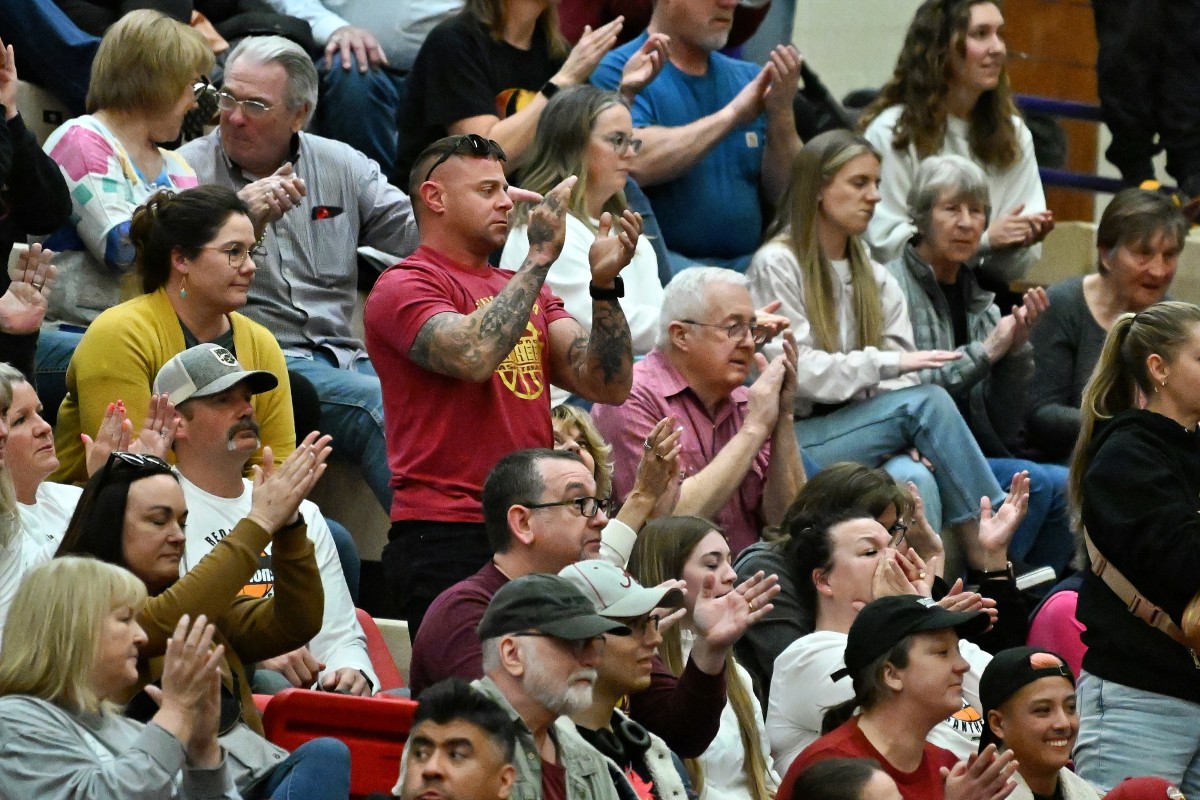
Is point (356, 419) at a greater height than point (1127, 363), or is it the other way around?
point (1127, 363)

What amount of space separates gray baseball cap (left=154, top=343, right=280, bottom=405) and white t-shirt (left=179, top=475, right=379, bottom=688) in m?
0.21

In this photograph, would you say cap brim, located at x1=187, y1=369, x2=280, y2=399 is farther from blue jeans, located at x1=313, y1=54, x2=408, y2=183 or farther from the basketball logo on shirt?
blue jeans, located at x1=313, y1=54, x2=408, y2=183

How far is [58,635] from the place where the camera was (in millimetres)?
3893

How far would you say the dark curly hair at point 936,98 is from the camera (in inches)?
316

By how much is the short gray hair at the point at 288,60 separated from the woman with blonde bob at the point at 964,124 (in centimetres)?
230

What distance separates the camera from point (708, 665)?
4.56 metres

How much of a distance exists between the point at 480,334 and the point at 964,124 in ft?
12.4

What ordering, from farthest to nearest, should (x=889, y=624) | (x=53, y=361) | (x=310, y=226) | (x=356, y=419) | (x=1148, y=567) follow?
(x=310, y=226) → (x=356, y=419) → (x=53, y=361) → (x=1148, y=567) → (x=889, y=624)

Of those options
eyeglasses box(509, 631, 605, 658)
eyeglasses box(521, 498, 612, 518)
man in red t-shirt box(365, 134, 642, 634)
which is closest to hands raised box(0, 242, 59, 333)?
man in red t-shirt box(365, 134, 642, 634)

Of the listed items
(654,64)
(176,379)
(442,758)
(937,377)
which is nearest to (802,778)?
(442,758)

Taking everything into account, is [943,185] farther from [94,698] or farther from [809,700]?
[94,698]

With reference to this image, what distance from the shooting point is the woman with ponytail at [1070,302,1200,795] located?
4.91 m

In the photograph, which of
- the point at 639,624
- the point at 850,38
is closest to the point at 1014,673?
the point at 639,624

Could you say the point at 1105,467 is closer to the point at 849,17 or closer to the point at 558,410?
the point at 558,410
